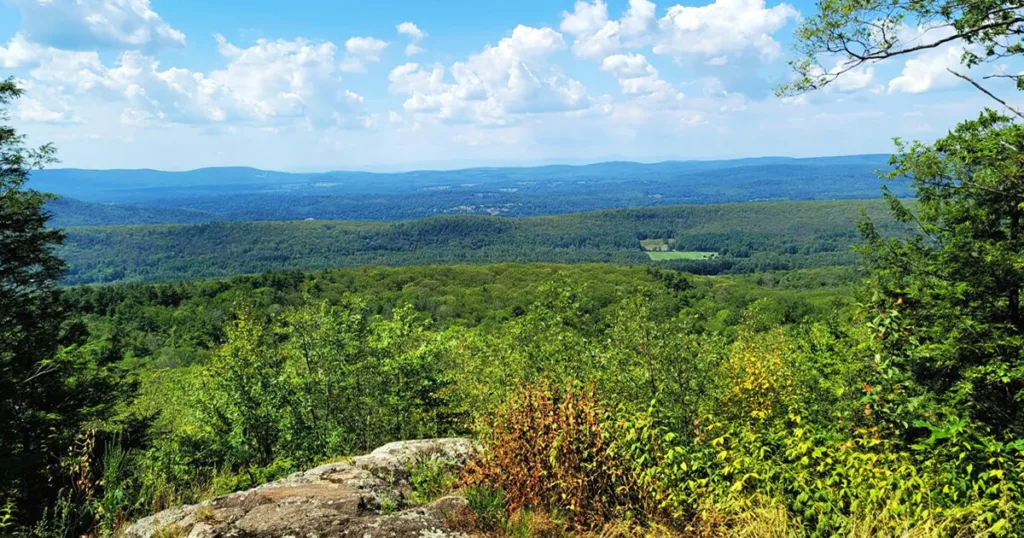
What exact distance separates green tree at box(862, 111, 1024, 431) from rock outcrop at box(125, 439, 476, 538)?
1213 centimetres

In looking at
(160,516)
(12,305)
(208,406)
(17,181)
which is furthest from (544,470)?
(17,181)

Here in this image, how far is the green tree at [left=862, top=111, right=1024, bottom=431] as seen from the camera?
13.4 m

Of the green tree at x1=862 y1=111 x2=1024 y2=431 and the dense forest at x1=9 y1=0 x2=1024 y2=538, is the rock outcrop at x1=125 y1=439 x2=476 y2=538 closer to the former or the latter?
the dense forest at x1=9 y1=0 x2=1024 y2=538

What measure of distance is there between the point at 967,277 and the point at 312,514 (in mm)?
17889

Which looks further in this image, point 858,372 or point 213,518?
point 858,372

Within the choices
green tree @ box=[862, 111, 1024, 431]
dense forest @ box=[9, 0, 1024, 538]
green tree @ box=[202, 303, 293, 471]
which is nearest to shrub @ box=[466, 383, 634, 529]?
dense forest @ box=[9, 0, 1024, 538]

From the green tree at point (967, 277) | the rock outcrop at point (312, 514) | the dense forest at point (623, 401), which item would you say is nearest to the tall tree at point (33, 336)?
the dense forest at point (623, 401)

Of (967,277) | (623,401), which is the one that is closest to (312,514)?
(623,401)

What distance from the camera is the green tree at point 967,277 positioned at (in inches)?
528

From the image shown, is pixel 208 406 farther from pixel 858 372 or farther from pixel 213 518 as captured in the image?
pixel 858 372

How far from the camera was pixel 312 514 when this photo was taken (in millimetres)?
5949

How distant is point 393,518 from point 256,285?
121 metres

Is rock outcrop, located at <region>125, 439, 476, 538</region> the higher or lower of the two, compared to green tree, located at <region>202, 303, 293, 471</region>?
higher

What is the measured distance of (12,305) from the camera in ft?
59.3
